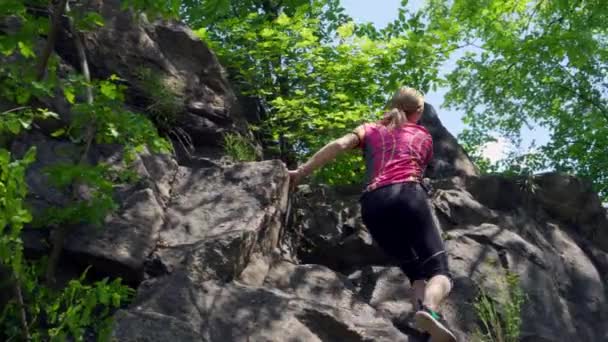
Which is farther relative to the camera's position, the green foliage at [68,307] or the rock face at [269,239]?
the rock face at [269,239]

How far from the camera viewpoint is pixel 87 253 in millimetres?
6496

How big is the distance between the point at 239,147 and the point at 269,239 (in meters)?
1.77

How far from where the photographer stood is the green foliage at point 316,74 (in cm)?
1020

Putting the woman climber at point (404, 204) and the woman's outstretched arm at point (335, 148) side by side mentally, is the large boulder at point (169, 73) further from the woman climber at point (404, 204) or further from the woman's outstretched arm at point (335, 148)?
the woman climber at point (404, 204)

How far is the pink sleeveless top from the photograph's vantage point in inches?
216

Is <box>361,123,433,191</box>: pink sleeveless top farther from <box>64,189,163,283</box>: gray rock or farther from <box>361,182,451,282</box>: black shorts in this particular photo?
<box>64,189,163,283</box>: gray rock

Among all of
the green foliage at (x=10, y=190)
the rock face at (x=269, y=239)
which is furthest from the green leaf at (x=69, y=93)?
the green foliage at (x=10, y=190)

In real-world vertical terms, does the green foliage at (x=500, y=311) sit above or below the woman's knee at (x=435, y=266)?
below

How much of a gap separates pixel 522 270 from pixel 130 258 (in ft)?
13.7

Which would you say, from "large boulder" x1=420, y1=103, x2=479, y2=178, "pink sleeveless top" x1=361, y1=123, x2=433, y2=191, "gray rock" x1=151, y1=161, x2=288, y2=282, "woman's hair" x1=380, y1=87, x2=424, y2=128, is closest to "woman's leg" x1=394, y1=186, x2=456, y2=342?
"pink sleeveless top" x1=361, y1=123, x2=433, y2=191

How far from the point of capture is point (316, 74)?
35.3ft

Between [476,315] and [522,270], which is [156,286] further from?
[522,270]

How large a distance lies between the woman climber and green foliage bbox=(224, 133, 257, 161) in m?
3.29

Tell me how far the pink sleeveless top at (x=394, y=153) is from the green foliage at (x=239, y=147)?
3388 mm
